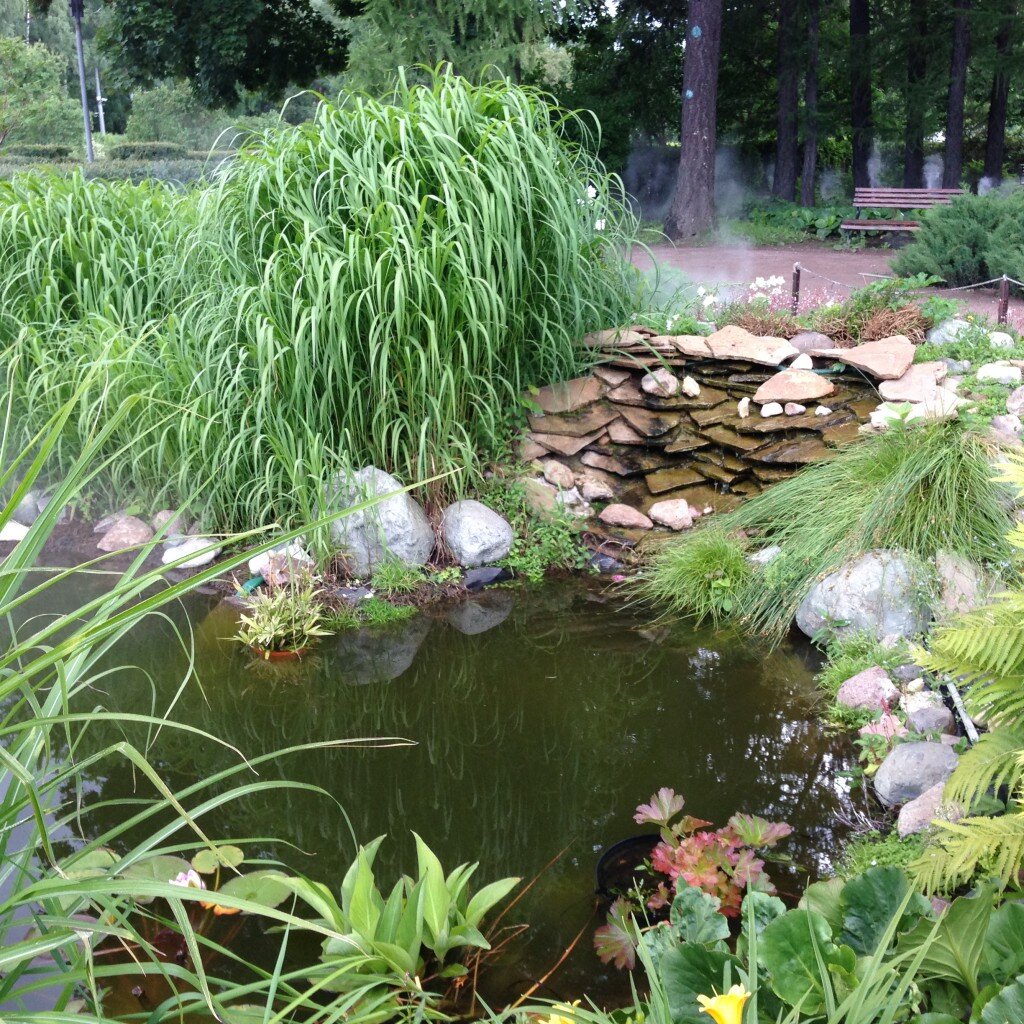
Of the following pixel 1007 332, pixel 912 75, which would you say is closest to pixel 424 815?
pixel 1007 332

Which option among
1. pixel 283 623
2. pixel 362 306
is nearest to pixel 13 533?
pixel 283 623

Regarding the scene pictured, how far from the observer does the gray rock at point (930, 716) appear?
2.98m

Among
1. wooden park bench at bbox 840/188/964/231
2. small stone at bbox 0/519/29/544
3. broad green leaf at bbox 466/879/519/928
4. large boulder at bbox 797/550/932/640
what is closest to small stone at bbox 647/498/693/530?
large boulder at bbox 797/550/932/640

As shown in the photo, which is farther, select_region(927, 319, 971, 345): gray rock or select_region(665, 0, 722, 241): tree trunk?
select_region(665, 0, 722, 241): tree trunk

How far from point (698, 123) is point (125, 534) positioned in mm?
9329

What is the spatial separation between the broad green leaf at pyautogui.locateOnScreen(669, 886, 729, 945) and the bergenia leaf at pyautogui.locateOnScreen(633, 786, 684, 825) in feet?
2.13


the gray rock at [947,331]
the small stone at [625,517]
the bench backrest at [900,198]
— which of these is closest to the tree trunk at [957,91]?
the bench backrest at [900,198]

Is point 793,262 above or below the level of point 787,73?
below

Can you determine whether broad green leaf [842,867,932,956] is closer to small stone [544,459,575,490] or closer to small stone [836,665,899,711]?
small stone [836,665,899,711]

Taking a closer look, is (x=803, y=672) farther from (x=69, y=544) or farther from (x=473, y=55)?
(x=473, y=55)

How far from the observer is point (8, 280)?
5.27m

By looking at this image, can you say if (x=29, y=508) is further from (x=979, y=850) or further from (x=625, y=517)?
(x=979, y=850)

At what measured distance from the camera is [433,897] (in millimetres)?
2078

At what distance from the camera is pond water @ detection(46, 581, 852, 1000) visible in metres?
2.61
